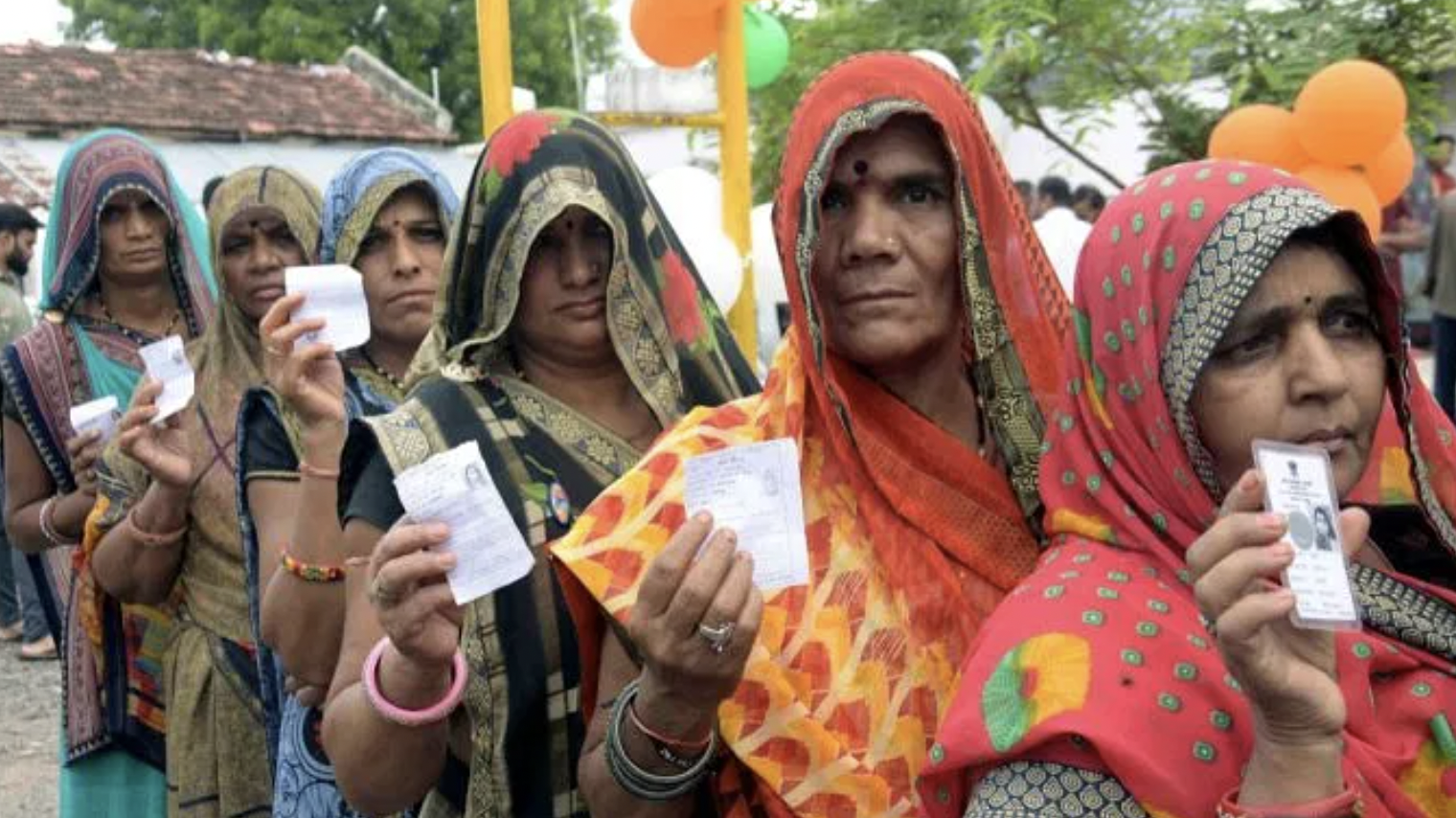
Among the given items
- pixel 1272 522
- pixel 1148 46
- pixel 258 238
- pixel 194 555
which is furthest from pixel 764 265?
pixel 1272 522

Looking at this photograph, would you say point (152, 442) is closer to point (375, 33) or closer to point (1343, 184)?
point (1343, 184)

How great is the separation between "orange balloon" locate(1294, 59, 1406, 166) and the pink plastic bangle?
17.1 feet

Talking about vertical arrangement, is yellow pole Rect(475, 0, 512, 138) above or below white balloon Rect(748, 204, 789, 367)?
above

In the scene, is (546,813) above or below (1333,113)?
below

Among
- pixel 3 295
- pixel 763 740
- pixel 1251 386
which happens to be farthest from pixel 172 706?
pixel 3 295

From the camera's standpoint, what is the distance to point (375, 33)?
110 ft

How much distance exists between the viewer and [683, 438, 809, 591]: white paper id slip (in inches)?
69.9

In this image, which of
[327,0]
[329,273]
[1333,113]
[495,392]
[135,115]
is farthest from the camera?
[327,0]

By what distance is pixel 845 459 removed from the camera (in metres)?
2.08

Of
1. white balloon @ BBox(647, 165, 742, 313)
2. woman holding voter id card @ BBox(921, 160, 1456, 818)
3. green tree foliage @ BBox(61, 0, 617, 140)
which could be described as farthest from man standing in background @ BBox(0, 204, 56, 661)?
green tree foliage @ BBox(61, 0, 617, 140)

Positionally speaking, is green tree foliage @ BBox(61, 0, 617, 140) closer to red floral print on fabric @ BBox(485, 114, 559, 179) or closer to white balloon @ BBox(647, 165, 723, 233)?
white balloon @ BBox(647, 165, 723, 233)

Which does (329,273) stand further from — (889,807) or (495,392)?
(889,807)

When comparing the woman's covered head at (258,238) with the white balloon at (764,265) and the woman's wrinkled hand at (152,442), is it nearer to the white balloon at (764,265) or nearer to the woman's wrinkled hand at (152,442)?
the woman's wrinkled hand at (152,442)

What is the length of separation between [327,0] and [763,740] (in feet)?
109
